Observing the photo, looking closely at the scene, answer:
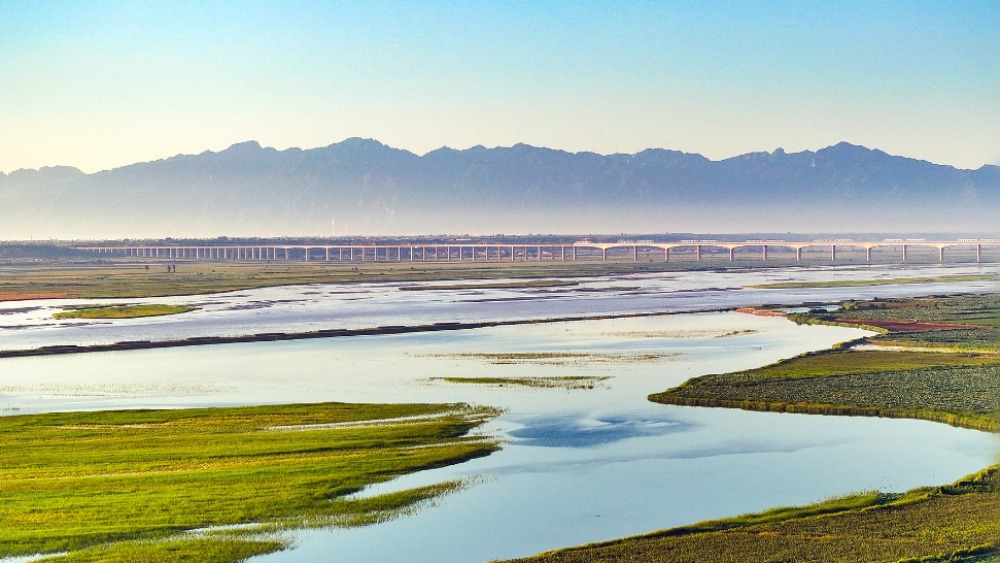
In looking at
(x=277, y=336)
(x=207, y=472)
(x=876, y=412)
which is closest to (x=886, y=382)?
(x=876, y=412)

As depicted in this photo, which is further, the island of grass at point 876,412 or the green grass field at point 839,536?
the island of grass at point 876,412

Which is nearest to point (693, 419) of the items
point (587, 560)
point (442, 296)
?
point (587, 560)

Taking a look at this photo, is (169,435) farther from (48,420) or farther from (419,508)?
(419,508)

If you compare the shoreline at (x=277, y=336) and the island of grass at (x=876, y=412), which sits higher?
the shoreline at (x=277, y=336)

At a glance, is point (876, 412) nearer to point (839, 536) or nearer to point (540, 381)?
point (540, 381)

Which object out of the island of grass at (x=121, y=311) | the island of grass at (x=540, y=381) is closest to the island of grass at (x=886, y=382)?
the island of grass at (x=540, y=381)

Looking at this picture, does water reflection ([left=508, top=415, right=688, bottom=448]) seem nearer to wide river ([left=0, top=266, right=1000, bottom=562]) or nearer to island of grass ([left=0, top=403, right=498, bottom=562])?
wide river ([left=0, top=266, right=1000, bottom=562])

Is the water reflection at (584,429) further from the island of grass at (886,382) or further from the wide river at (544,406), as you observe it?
the island of grass at (886,382)
